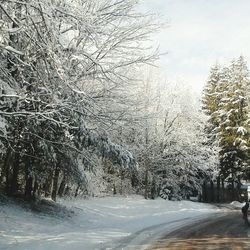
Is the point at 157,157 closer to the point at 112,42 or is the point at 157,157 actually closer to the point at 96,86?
the point at 96,86

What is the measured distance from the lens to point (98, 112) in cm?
1478

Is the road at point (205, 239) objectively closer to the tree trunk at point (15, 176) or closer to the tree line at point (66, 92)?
the tree line at point (66, 92)

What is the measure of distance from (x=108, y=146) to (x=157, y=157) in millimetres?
18898

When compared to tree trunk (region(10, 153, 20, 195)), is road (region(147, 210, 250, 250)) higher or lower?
lower

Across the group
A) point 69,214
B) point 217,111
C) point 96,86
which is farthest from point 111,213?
point 217,111

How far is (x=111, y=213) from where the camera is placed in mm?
25422

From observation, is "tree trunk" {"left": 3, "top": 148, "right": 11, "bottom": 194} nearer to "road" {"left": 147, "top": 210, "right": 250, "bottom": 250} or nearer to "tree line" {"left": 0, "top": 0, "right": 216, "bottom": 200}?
"tree line" {"left": 0, "top": 0, "right": 216, "bottom": 200}

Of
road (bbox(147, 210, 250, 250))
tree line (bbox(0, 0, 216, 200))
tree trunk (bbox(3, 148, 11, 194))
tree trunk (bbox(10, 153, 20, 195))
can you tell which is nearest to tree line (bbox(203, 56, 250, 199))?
tree line (bbox(0, 0, 216, 200))

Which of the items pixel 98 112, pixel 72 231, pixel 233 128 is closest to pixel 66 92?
pixel 98 112

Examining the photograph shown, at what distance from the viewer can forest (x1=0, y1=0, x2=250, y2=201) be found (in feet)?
28.6

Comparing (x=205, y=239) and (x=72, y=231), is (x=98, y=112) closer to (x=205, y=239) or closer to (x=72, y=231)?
(x=72, y=231)

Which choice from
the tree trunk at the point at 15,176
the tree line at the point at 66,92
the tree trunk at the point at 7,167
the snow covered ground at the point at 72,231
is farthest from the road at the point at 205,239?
the tree trunk at the point at 7,167

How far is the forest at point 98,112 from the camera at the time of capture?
8.72 meters

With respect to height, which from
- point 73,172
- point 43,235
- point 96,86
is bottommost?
point 43,235
